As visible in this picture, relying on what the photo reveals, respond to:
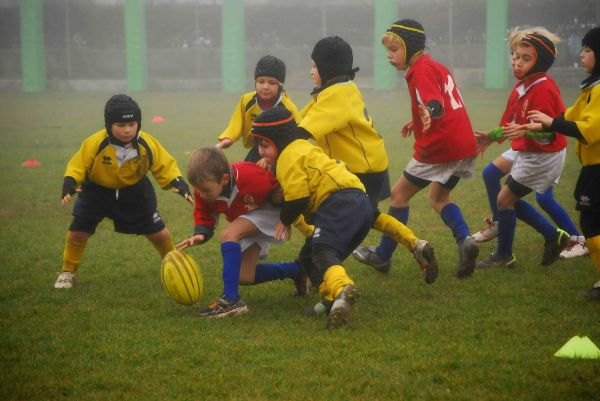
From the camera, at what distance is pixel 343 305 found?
16.9 ft

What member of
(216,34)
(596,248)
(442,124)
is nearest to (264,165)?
(442,124)

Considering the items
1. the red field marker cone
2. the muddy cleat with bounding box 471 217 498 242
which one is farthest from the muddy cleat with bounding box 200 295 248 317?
the red field marker cone

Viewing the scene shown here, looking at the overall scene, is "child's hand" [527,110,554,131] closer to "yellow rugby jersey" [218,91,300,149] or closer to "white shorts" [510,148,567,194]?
"white shorts" [510,148,567,194]

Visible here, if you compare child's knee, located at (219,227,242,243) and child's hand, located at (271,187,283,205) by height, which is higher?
child's hand, located at (271,187,283,205)

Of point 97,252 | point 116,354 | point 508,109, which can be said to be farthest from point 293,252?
point 116,354

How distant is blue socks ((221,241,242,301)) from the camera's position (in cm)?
564

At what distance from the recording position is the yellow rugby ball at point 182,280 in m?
5.62

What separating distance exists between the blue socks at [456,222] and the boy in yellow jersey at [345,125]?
2.46 feet

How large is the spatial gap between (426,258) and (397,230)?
295 mm

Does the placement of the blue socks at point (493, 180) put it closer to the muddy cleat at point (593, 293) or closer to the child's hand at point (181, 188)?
the muddy cleat at point (593, 293)

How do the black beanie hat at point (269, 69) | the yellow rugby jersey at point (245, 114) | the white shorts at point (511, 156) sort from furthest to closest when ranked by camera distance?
the white shorts at point (511, 156)
the yellow rugby jersey at point (245, 114)
the black beanie hat at point (269, 69)

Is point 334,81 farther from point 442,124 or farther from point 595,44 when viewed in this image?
point 595,44

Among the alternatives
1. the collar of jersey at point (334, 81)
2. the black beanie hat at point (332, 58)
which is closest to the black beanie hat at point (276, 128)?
the collar of jersey at point (334, 81)

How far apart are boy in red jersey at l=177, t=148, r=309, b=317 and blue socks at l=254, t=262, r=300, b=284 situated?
23 cm
